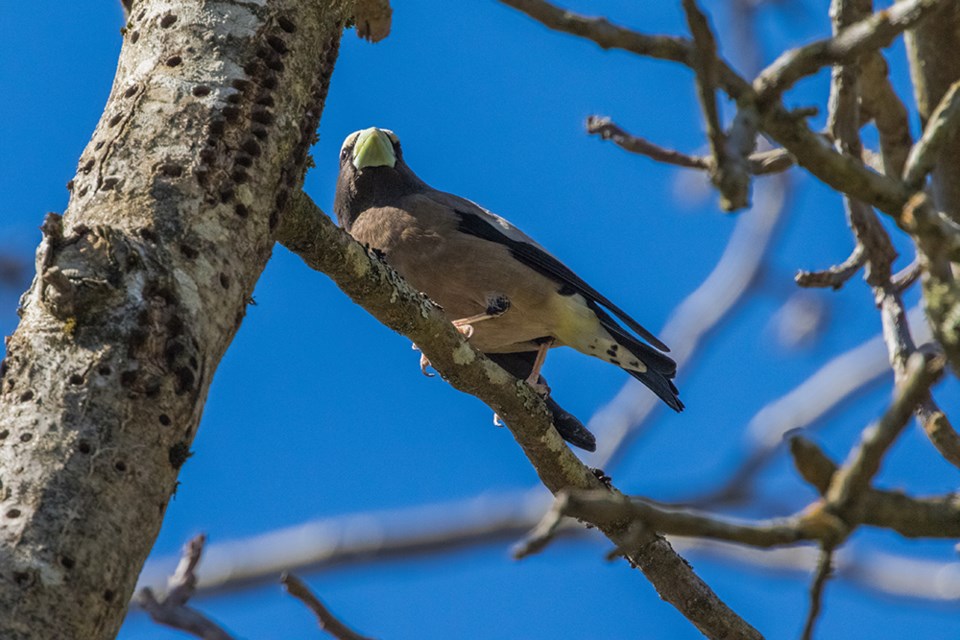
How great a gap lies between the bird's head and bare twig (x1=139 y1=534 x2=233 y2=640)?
162 inches

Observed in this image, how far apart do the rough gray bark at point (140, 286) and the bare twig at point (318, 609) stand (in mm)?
363

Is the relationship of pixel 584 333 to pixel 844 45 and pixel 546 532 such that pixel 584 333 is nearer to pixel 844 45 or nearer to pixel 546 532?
pixel 844 45

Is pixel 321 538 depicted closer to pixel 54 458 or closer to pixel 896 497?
pixel 54 458

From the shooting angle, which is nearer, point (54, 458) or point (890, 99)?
point (54, 458)

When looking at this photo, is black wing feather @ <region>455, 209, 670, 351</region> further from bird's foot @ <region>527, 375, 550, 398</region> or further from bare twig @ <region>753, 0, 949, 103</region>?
bare twig @ <region>753, 0, 949, 103</region>

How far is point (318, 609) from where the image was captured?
2943mm

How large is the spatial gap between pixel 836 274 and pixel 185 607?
269 cm

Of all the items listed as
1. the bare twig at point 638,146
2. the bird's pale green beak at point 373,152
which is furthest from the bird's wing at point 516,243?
the bare twig at point 638,146

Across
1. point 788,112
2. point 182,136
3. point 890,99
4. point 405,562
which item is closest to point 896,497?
Answer: point 788,112

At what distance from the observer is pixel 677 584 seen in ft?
14.2

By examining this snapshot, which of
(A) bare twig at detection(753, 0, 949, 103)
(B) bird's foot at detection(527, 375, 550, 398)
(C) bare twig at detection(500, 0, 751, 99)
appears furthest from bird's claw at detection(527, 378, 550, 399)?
(A) bare twig at detection(753, 0, 949, 103)

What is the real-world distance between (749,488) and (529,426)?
1923 millimetres

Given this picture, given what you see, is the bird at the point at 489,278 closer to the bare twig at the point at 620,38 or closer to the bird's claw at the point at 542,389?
the bird's claw at the point at 542,389

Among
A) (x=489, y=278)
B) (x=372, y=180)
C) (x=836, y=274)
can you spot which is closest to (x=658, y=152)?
(x=836, y=274)
